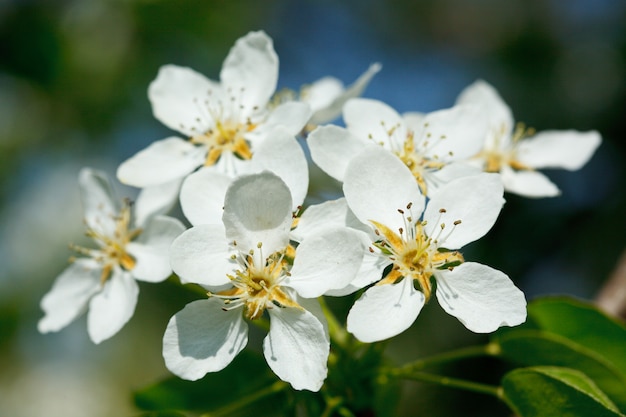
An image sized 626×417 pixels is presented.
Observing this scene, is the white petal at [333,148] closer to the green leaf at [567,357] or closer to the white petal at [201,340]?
the white petal at [201,340]

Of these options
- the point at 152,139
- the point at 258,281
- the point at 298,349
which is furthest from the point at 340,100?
the point at 152,139

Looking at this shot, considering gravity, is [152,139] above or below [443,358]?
below

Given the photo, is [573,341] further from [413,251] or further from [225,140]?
[225,140]

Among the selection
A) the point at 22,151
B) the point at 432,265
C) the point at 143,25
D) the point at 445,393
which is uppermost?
the point at 432,265

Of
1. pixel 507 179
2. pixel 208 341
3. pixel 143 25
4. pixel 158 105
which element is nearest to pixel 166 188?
pixel 158 105

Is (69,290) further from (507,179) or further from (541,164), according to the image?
(541,164)

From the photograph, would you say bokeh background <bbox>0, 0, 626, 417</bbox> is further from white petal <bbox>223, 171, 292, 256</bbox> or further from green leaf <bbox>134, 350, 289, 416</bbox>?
white petal <bbox>223, 171, 292, 256</bbox>

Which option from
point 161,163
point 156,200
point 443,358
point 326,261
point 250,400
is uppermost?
point 326,261
